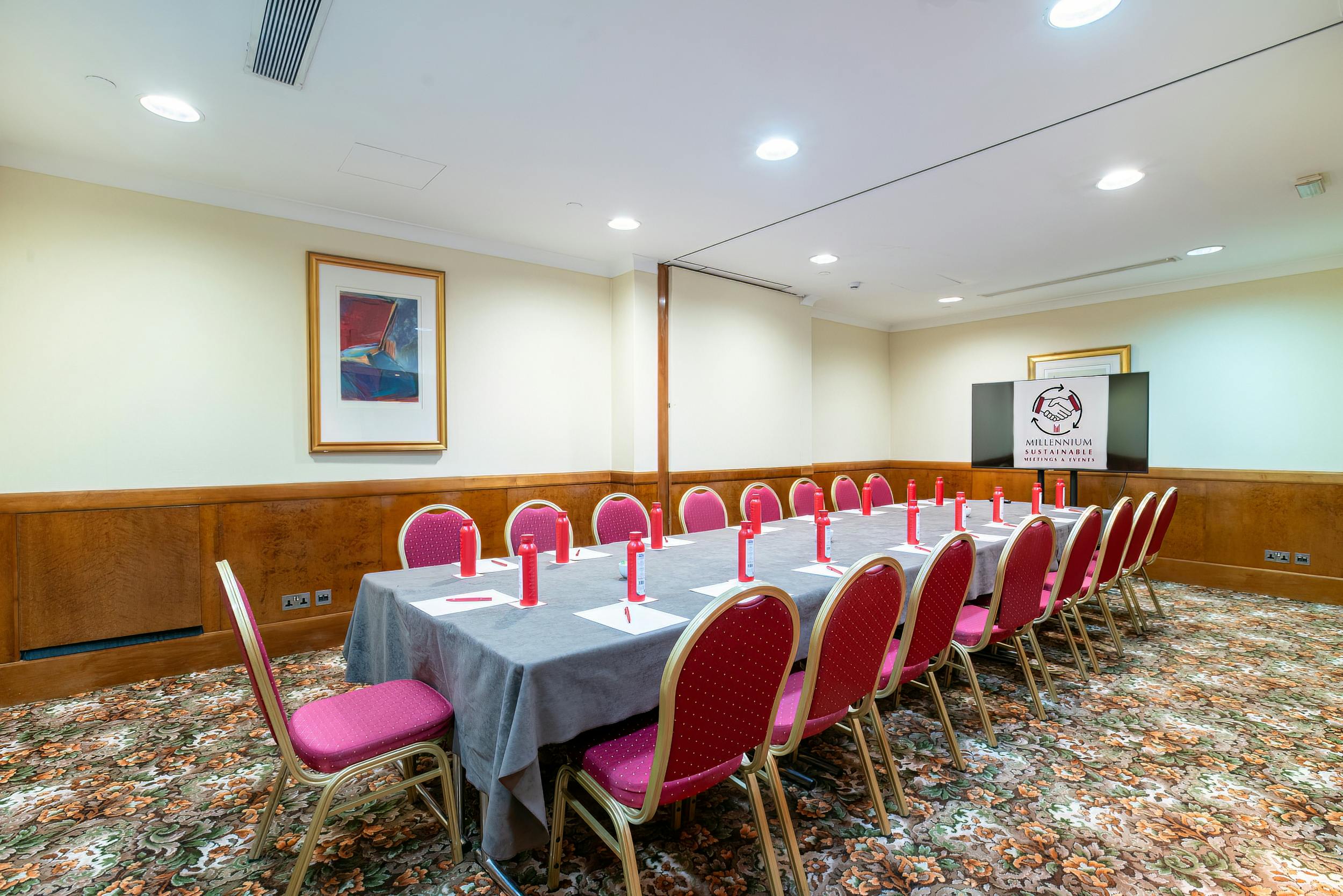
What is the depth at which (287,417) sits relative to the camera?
3.83m

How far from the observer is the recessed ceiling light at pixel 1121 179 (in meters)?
3.38

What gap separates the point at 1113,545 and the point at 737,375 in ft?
10.5

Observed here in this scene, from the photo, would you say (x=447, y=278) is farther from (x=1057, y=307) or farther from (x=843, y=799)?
(x=1057, y=307)

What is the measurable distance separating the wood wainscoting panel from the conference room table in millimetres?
1817

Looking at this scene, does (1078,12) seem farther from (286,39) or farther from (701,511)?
(701,511)

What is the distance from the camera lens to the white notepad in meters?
1.83

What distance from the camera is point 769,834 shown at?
160 cm

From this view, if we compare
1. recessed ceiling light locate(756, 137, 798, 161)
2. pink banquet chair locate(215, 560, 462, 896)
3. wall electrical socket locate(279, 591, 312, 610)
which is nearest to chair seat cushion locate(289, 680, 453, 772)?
pink banquet chair locate(215, 560, 462, 896)

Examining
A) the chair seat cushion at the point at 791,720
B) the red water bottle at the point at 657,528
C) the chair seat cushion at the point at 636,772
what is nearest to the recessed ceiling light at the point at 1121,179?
the red water bottle at the point at 657,528

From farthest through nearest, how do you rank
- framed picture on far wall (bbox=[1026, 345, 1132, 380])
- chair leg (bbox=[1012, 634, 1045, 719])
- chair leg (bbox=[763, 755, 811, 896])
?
framed picture on far wall (bbox=[1026, 345, 1132, 380])
chair leg (bbox=[1012, 634, 1045, 719])
chair leg (bbox=[763, 755, 811, 896])

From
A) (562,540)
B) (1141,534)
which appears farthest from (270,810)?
(1141,534)

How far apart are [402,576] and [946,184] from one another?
11.3 ft

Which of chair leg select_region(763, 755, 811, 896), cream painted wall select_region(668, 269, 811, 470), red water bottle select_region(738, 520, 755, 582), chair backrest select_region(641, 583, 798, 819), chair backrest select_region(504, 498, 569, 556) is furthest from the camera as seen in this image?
cream painted wall select_region(668, 269, 811, 470)

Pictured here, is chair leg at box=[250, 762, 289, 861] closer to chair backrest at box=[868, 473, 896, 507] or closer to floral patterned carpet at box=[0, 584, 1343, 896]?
floral patterned carpet at box=[0, 584, 1343, 896]
